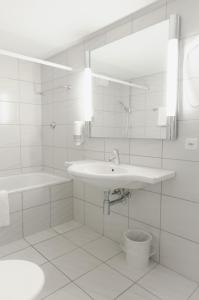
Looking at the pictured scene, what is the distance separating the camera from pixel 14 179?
271cm

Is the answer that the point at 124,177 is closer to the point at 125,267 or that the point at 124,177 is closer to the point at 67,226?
the point at 125,267

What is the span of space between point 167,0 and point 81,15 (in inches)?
26.8

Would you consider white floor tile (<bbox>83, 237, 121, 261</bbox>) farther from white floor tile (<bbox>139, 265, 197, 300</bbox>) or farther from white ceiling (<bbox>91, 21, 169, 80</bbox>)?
white ceiling (<bbox>91, 21, 169, 80</bbox>)

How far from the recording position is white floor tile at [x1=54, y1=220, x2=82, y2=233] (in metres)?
2.25

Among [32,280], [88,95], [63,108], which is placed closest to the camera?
[32,280]

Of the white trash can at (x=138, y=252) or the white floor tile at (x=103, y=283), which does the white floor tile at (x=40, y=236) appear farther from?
the white trash can at (x=138, y=252)

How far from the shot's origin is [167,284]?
1.48 meters

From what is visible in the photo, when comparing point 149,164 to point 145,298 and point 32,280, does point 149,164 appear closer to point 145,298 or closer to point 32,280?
point 145,298

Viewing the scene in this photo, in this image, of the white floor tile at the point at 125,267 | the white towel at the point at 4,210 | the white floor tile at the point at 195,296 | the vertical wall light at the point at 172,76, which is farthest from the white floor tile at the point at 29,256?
the vertical wall light at the point at 172,76

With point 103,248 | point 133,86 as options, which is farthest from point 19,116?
point 103,248

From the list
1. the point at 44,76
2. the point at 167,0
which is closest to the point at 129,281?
the point at 167,0

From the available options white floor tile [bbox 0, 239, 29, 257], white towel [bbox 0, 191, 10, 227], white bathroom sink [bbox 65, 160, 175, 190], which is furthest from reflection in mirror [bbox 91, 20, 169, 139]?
white floor tile [bbox 0, 239, 29, 257]

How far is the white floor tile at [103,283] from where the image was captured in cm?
140

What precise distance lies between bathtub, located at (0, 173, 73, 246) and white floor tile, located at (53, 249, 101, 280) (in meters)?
0.46
